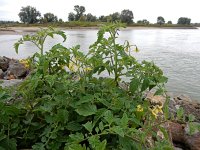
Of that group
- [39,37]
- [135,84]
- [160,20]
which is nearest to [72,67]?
[39,37]

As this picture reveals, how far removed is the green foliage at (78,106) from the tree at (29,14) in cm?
7686

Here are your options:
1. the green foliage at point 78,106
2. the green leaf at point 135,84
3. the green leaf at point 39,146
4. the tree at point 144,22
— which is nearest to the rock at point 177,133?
the green foliage at point 78,106

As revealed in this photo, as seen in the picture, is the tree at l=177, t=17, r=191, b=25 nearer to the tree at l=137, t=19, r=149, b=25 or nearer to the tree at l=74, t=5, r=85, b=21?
the tree at l=137, t=19, r=149, b=25

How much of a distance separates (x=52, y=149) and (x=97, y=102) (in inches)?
16.5

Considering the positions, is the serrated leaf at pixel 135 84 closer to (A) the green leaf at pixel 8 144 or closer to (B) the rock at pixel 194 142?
(A) the green leaf at pixel 8 144

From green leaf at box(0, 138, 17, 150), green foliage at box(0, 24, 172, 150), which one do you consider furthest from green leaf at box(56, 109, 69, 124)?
green leaf at box(0, 138, 17, 150)

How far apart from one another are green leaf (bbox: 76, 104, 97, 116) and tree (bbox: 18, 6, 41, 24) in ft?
254

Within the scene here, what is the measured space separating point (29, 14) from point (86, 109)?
79268 mm

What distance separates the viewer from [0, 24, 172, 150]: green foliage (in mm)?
1855

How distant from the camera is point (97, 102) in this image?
2.04m

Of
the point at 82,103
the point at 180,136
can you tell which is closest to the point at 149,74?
the point at 82,103

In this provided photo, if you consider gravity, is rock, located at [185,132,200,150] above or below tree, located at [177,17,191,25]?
above

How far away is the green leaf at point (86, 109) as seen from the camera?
1.85 metres

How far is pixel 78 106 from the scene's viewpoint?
1915 mm
